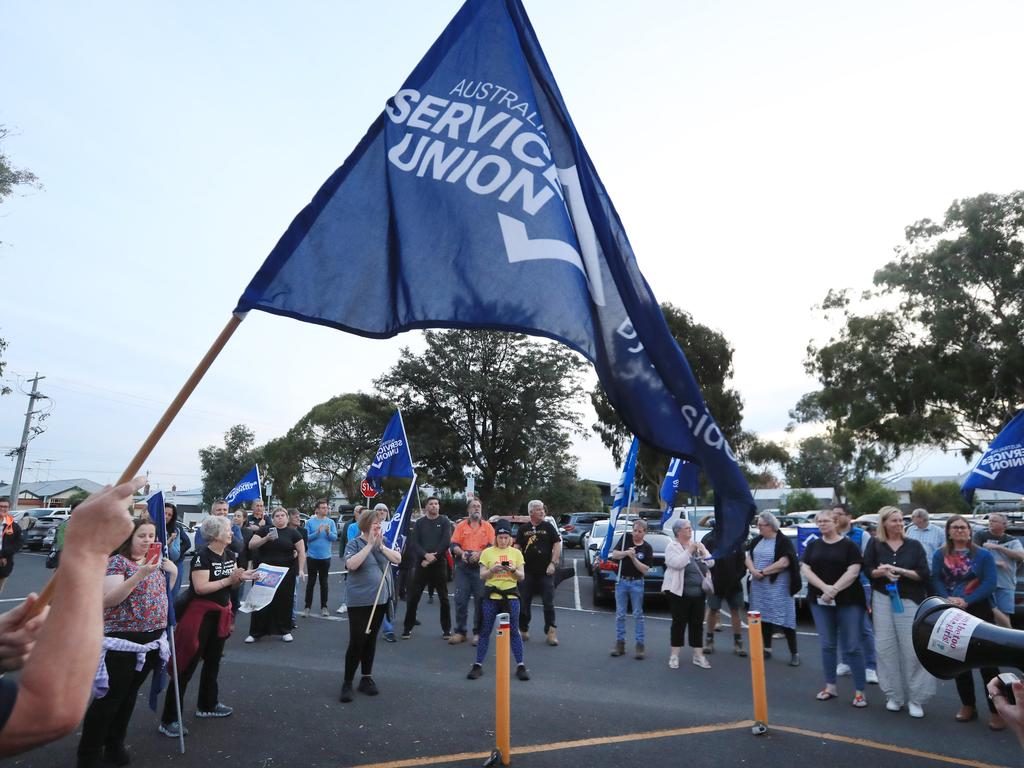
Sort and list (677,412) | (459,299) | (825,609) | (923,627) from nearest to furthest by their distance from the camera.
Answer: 1. (923,627)
2. (677,412)
3. (459,299)
4. (825,609)

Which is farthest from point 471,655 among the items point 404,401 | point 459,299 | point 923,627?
point 404,401

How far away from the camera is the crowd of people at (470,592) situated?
4574 mm

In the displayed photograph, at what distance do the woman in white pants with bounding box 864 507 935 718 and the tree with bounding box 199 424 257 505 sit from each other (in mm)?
71137

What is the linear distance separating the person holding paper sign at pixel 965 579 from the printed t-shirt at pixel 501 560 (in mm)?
4308

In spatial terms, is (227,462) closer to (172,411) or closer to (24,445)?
(24,445)

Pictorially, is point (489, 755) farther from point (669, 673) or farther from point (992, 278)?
point (992, 278)

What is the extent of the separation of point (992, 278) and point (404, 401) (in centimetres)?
2981

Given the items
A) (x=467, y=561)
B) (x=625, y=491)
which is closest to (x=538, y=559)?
(x=467, y=561)

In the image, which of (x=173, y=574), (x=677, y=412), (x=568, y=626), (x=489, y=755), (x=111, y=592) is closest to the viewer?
(x=677, y=412)

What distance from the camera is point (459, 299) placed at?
12.8 ft

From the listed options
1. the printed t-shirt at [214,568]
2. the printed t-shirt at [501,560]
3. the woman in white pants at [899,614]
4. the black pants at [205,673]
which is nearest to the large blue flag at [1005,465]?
the woman in white pants at [899,614]

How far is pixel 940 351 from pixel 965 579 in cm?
2945

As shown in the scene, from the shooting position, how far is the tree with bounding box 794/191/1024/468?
29.5 meters

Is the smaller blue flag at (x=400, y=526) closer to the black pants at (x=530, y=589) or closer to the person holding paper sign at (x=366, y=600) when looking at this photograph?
the person holding paper sign at (x=366, y=600)
